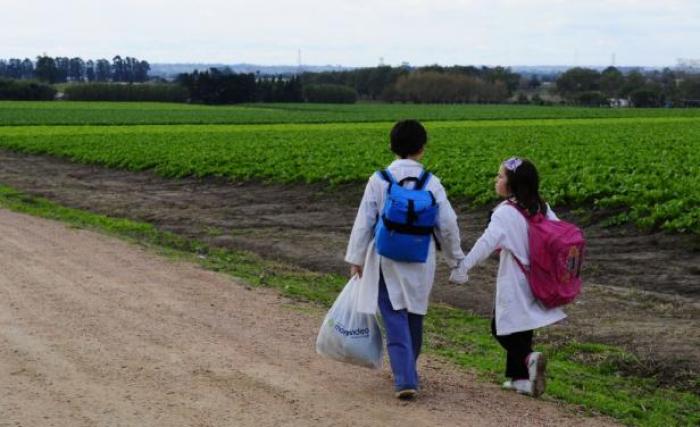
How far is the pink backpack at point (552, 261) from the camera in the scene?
6219 mm

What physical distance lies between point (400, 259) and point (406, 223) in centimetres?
25

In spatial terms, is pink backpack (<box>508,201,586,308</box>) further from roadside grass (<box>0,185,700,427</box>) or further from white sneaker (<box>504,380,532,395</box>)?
roadside grass (<box>0,185,700,427</box>)

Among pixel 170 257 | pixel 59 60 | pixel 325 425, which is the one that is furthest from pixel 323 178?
pixel 59 60

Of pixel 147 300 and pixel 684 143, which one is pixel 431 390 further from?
pixel 684 143

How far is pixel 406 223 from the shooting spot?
602cm

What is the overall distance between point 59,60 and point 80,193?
507 ft

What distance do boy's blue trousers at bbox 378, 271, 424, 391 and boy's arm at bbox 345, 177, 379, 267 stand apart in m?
0.18

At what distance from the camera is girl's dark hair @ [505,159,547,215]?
20.7 feet

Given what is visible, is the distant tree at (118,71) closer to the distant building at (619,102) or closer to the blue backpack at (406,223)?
the distant building at (619,102)

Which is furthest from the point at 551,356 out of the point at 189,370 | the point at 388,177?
the point at 189,370

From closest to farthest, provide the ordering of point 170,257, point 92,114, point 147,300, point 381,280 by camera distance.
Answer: point 381,280
point 147,300
point 170,257
point 92,114

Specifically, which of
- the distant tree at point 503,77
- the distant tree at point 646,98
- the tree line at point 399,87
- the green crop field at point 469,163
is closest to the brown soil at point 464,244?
the green crop field at point 469,163

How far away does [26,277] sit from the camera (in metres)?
10.3

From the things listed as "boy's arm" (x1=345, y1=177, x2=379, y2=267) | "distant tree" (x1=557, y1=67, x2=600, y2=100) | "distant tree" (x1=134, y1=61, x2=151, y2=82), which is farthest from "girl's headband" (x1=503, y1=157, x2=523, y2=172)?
"distant tree" (x1=134, y1=61, x2=151, y2=82)
